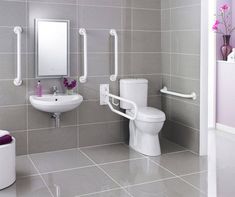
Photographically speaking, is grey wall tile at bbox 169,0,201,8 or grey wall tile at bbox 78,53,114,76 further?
grey wall tile at bbox 78,53,114,76

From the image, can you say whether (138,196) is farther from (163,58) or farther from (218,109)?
(218,109)

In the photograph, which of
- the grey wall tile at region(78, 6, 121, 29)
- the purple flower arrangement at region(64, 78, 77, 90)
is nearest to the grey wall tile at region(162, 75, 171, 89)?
the grey wall tile at region(78, 6, 121, 29)

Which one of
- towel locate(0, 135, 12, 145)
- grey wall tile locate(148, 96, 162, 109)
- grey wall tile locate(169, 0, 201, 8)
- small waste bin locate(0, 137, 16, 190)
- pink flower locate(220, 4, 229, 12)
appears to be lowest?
small waste bin locate(0, 137, 16, 190)

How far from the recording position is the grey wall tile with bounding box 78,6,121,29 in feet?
12.4

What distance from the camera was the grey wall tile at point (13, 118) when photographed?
354cm

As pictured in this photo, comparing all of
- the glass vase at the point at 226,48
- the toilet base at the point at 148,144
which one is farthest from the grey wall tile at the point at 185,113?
the glass vase at the point at 226,48

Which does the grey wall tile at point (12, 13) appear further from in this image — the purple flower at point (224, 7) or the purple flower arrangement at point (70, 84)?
the purple flower at point (224, 7)

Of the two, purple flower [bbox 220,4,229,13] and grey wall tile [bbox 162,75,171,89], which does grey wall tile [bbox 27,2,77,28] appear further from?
purple flower [bbox 220,4,229,13]

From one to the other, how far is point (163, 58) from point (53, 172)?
1.94 metres

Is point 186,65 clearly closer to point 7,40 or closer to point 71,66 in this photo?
point 71,66

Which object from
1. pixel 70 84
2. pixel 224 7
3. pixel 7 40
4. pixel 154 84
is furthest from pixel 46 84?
pixel 224 7

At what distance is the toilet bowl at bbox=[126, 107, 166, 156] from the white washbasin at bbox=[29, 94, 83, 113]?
0.70 metres

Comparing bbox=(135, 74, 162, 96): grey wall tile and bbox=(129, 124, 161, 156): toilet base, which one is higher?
bbox=(135, 74, 162, 96): grey wall tile

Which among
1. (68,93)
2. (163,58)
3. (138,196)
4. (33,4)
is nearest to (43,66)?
(68,93)
